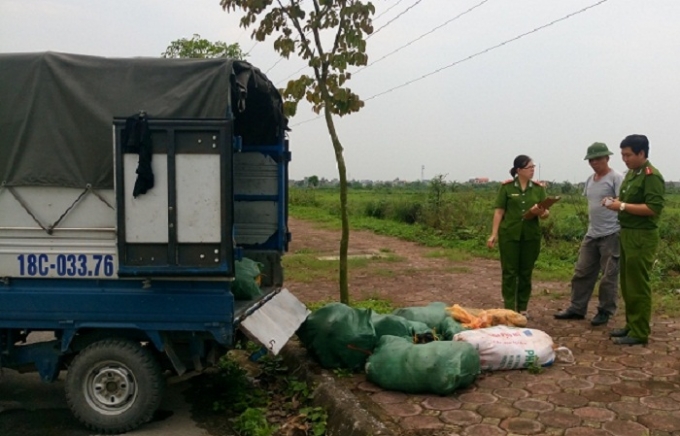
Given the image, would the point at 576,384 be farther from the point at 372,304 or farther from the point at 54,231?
the point at 54,231

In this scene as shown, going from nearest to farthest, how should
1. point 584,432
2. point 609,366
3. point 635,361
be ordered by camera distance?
point 584,432, point 609,366, point 635,361

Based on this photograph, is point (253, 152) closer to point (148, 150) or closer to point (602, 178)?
point (148, 150)

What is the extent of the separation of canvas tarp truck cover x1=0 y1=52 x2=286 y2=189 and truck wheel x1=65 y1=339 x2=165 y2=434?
1.13 meters

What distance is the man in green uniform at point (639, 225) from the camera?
571 cm

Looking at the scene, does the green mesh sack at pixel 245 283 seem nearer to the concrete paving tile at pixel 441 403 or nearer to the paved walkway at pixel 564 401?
the paved walkway at pixel 564 401

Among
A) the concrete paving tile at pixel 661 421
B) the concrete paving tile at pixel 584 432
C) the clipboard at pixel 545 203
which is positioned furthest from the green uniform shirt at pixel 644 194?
the concrete paving tile at pixel 584 432

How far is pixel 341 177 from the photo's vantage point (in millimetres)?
7117

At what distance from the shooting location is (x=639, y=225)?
229 inches

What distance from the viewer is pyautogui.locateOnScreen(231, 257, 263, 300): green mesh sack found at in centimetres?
524

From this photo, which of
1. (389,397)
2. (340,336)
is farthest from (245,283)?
(389,397)

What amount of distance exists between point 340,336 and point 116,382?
1.73 m

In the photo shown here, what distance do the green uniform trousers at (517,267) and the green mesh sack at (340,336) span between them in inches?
78.9

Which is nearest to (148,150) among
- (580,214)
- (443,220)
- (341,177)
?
(341,177)

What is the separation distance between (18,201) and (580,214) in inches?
460
